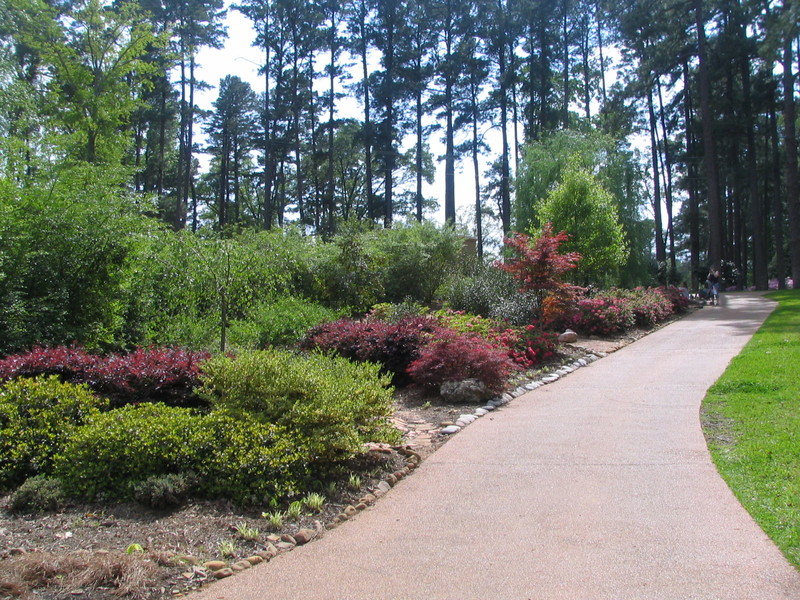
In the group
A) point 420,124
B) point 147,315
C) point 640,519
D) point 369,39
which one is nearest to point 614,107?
point 420,124

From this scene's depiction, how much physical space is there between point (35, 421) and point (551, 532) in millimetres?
4482

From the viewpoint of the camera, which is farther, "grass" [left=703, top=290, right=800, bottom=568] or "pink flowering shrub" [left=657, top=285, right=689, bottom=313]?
"pink flowering shrub" [left=657, top=285, right=689, bottom=313]

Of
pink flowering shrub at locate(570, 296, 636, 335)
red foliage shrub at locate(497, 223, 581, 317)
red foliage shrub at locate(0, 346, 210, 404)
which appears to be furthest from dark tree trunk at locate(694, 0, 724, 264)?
red foliage shrub at locate(0, 346, 210, 404)

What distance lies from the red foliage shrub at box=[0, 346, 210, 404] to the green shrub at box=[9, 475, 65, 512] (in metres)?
2.27

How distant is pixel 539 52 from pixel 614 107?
18.0 ft

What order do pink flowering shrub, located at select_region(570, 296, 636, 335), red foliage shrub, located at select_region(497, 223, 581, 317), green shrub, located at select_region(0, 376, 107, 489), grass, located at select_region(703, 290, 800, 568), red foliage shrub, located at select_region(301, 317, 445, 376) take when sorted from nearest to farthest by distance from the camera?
grass, located at select_region(703, 290, 800, 568) → green shrub, located at select_region(0, 376, 107, 489) → red foliage shrub, located at select_region(301, 317, 445, 376) → red foliage shrub, located at select_region(497, 223, 581, 317) → pink flowering shrub, located at select_region(570, 296, 636, 335)

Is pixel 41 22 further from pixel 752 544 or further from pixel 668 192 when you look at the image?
pixel 668 192

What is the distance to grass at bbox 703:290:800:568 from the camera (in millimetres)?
4117

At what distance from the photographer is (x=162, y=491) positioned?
4332mm

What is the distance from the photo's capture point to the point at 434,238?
18516 millimetres

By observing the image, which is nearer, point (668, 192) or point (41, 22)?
point (41, 22)

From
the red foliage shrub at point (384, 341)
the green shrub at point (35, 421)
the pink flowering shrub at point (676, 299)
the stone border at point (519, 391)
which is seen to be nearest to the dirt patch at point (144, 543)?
the green shrub at point (35, 421)

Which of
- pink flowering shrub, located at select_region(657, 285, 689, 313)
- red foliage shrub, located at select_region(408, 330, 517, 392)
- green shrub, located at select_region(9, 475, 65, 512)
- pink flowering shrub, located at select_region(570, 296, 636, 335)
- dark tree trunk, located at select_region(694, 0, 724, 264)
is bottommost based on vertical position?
green shrub, located at select_region(9, 475, 65, 512)

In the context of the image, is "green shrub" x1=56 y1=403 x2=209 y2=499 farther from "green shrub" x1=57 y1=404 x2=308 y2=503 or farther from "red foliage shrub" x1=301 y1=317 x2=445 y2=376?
"red foliage shrub" x1=301 y1=317 x2=445 y2=376
